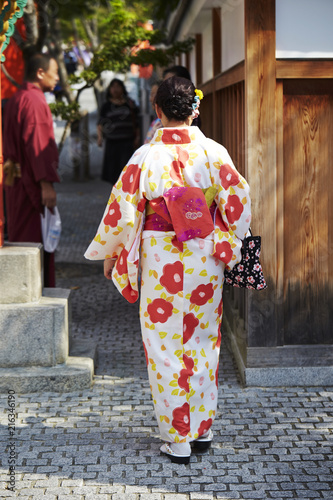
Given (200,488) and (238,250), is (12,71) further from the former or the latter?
(200,488)

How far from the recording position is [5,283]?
5129mm

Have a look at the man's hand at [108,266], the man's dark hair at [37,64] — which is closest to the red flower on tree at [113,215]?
the man's hand at [108,266]

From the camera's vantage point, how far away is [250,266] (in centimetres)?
426

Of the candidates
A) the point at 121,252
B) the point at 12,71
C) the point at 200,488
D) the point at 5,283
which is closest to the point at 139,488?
the point at 200,488

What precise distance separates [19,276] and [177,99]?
175cm

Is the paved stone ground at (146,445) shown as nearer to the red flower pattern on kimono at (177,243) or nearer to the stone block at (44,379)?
the stone block at (44,379)

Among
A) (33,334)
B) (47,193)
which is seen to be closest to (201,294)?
(33,334)

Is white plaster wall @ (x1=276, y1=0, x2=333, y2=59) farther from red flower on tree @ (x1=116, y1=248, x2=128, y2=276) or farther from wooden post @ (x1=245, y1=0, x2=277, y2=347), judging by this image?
red flower on tree @ (x1=116, y1=248, x2=128, y2=276)

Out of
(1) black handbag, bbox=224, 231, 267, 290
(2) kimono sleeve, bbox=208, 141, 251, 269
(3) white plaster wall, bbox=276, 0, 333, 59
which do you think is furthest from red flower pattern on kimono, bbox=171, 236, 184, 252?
(3) white plaster wall, bbox=276, 0, 333, 59

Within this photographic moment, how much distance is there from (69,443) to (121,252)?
109 cm

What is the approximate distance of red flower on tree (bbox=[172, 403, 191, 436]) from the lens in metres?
4.15

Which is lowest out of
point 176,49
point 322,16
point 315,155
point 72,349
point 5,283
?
point 72,349

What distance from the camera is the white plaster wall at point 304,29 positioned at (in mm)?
5027

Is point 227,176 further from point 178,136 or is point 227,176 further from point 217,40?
point 217,40
